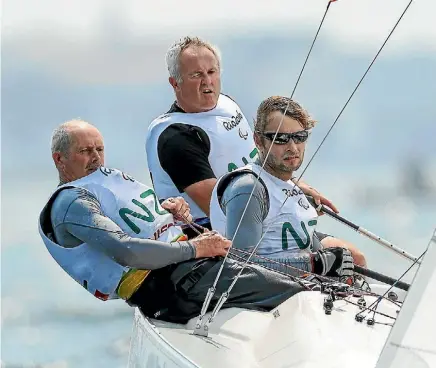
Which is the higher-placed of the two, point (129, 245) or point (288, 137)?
point (288, 137)

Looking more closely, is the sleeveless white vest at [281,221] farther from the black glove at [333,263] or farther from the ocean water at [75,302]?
the ocean water at [75,302]

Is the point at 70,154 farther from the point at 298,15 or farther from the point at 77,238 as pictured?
the point at 298,15

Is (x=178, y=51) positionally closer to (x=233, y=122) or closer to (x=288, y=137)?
(x=233, y=122)

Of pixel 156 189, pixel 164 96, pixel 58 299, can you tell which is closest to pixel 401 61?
pixel 164 96

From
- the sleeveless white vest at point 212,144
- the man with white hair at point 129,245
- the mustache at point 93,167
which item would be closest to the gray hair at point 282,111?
the man with white hair at point 129,245

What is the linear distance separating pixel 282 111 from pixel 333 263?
469 millimetres

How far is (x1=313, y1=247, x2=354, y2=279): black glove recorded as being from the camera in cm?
354

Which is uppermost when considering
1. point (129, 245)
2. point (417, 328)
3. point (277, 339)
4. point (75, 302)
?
point (417, 328)

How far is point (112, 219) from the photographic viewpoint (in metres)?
3.47

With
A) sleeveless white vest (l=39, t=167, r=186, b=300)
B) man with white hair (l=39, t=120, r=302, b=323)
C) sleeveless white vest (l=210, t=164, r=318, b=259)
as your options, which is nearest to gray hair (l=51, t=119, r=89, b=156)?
man with white hair (l=39, t=120, r=302, b=323)

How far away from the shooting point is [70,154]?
3582 mm

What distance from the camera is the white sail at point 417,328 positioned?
7.80ft

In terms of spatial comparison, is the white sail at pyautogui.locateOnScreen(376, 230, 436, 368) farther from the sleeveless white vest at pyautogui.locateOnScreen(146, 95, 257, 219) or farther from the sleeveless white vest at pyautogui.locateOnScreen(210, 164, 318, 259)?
the sleeveless white vest at pyautogui.locateOnScreen(146, 95, 257, 219)

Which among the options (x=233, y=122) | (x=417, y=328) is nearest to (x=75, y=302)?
(x=233, y=122)
